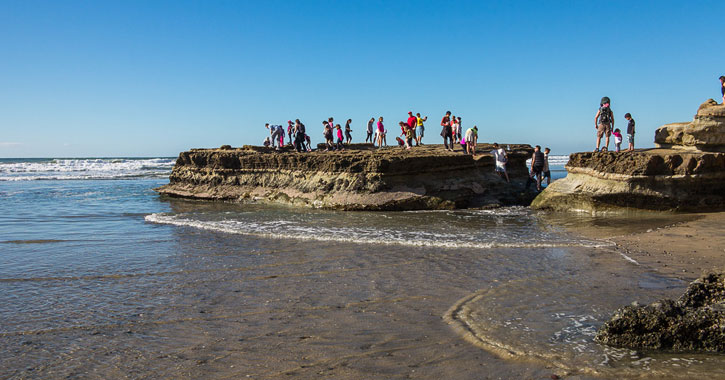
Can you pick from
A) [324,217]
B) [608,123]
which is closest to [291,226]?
[324,217]

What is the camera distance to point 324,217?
44.3 feet

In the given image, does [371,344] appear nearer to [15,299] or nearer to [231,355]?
[231,355]

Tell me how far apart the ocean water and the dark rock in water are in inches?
5.2

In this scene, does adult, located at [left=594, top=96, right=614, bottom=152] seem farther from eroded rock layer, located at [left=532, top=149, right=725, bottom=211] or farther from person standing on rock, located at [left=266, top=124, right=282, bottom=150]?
person standing on rock, located at [left=266, top=124, right=282, bottom=150]

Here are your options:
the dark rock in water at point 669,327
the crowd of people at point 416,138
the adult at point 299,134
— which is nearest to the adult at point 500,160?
the crowd of people at point 416,138

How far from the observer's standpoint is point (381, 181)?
15.4m

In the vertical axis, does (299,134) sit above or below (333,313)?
above

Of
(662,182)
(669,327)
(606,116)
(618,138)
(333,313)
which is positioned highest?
(606,116)

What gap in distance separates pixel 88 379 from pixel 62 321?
5.31 ft

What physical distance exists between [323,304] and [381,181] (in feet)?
33.3

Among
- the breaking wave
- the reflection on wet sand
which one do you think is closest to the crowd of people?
the reflection on wet sand

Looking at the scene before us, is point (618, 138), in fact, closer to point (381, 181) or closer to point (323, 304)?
point (381, 181)

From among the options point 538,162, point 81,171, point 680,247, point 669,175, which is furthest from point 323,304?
point 81,171

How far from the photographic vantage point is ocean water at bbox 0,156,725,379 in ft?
12.5
